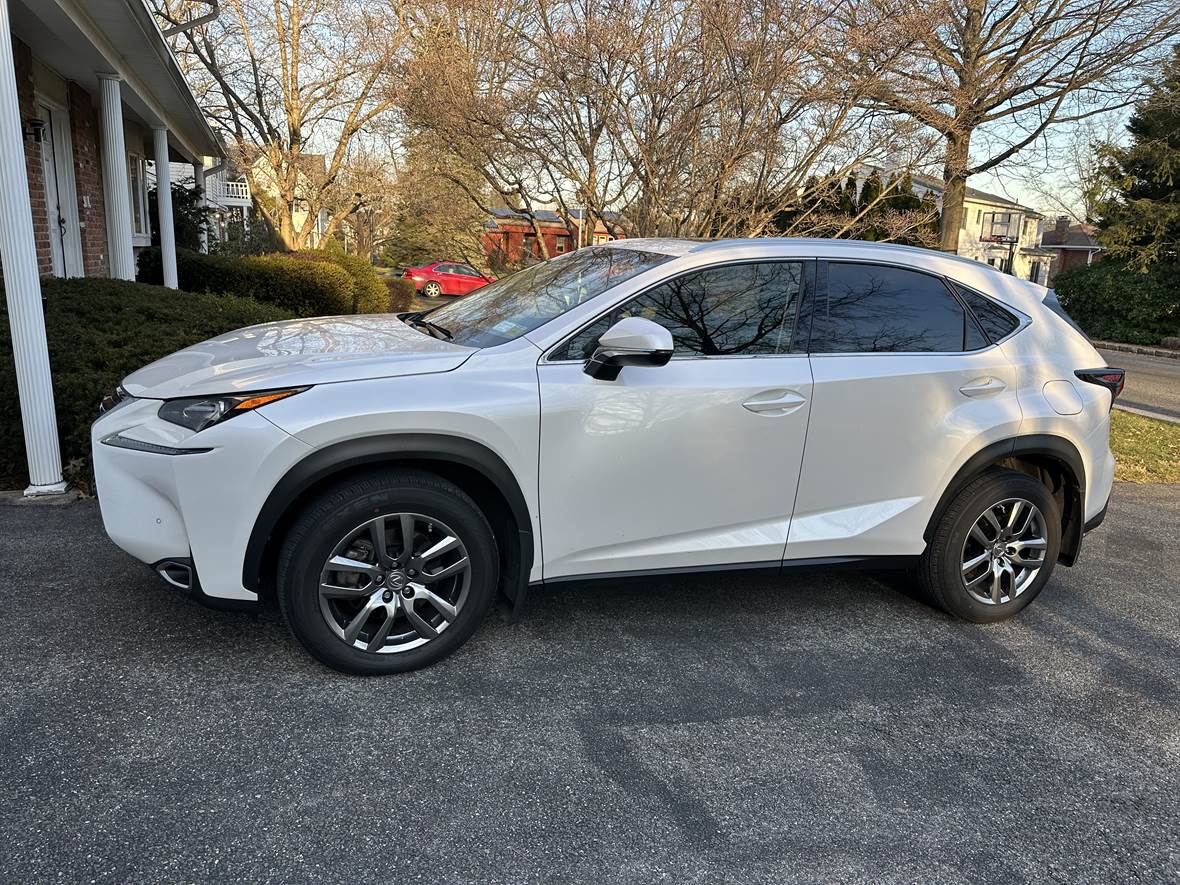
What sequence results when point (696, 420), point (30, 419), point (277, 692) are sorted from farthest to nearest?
point (30, 419) → point (696, 420) → point (277, 692)

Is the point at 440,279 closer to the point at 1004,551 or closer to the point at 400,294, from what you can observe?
the point at 400,294

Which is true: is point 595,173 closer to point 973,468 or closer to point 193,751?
point 973,468

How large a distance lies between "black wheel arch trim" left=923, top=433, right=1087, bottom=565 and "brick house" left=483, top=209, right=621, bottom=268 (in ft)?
19.7

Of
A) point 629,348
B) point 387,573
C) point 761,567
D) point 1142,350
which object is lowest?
point 1142,350

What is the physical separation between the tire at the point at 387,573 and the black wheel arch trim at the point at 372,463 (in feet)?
0.30

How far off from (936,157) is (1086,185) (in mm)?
22884

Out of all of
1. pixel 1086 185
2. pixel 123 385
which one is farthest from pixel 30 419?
pixel 1086 185

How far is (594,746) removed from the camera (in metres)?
2.97

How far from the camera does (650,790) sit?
2.76 metres

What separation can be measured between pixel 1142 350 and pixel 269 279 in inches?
897

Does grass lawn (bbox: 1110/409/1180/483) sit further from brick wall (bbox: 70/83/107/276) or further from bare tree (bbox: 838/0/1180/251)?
brick wall (bbox: 70/83/107/276)

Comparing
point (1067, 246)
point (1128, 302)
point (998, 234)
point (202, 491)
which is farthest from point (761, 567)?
point (1067, 246)

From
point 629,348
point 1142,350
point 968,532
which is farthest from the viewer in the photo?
point 1142,350

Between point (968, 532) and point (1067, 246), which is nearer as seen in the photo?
point (968, 532)
